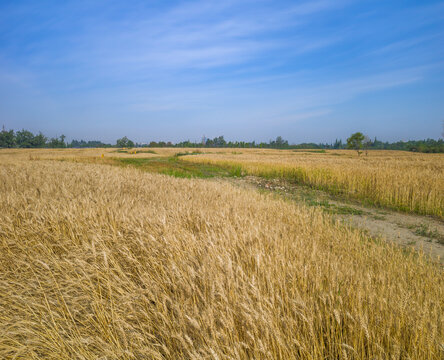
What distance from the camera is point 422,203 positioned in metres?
8.61

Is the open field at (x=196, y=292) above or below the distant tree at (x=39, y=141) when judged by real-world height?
below

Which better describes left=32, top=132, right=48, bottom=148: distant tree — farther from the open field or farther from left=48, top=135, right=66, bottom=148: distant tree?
the open field

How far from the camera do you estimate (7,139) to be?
108 m

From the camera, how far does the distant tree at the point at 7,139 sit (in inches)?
4216

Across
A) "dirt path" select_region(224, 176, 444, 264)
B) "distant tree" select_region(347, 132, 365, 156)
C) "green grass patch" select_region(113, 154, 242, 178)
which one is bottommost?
"dirt path" select_region(224, 176, 444, 264)

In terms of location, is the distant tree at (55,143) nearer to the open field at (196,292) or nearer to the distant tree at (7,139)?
the distant tree at (7,139)

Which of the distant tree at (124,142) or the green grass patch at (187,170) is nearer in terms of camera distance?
the green grass patch at (187,170)

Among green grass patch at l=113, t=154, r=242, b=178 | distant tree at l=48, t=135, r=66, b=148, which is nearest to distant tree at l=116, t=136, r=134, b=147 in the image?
distant tree at l=48, t=135, r=66, b=148

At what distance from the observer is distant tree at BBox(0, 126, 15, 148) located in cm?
10709

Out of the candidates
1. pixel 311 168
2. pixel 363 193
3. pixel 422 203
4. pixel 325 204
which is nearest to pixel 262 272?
pixel 325 204

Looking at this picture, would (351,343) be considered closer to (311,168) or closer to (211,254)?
(211,254)

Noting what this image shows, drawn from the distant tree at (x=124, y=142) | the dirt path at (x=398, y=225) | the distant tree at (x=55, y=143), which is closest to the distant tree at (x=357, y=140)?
the dirt path at (x=398, y=225)

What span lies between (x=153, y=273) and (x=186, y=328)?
900mm

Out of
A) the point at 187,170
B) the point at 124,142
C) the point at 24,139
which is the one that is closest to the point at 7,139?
the point at 24,139
